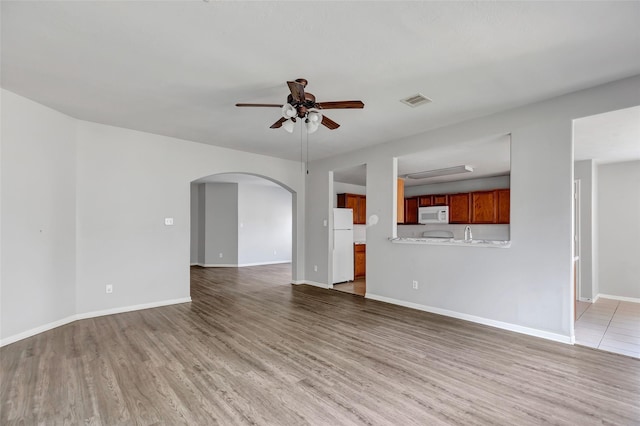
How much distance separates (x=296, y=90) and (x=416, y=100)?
1501mm

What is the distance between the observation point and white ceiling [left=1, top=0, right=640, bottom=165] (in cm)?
195

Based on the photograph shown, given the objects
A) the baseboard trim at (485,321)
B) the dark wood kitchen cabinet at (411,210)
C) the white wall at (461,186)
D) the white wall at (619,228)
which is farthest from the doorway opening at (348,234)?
the white wall at (619,228)

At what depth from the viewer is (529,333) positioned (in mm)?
3357

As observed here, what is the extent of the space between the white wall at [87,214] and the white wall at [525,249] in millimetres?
3627

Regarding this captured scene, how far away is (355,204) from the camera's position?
7230mm

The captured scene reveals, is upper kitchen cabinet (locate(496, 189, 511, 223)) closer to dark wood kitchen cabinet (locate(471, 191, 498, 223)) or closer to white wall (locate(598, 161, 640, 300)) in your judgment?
dark wood kitchen cabinet (locate(471, 191, 498, 223))

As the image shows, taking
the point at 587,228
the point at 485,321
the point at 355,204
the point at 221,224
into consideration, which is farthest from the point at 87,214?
the point at 587,228

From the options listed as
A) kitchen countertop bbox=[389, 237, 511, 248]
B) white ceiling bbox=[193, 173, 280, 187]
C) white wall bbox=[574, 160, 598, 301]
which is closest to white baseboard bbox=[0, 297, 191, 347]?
kitchen countertop bbox=[389, 237, 511, 248]

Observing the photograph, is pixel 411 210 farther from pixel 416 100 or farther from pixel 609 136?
pixel 416 100

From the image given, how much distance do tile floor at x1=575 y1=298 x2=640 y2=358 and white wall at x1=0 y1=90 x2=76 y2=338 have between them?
592cm

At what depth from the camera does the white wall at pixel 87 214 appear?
321 centimetres

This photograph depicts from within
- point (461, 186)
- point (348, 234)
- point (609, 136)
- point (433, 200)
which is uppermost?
point (609, 136)

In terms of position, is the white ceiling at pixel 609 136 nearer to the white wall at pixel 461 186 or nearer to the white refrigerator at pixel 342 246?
the white wall at pixel 461 186

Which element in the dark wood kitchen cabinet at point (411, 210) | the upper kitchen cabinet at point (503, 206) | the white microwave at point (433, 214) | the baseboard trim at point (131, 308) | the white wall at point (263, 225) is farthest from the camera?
the white wall at point (263, 225)
